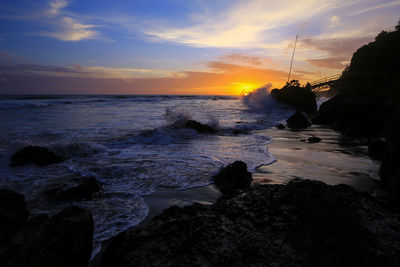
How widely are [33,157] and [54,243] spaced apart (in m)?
5.02

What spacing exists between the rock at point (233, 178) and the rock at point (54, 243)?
2.55 m

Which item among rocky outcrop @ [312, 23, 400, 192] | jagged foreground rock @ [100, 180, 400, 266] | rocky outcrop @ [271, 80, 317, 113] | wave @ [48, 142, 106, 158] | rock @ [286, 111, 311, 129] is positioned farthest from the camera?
rocky outcrop @ [271, 80, 317, 113]

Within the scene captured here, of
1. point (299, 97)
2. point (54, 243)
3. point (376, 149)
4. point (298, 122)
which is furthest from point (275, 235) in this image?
point (299, 97)

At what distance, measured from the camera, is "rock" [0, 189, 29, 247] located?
2.05 metres

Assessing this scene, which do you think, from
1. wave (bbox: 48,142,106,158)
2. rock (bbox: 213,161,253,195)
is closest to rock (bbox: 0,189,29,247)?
rock (bbox: 213,161,253,195)

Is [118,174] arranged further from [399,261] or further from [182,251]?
[399,261]

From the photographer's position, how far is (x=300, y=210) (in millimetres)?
2643

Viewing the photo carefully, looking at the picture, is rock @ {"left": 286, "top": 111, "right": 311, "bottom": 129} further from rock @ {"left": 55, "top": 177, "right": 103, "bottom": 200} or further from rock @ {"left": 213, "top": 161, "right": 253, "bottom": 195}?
rock @ {"left": 55, "top": 177, "right": 103, "bottom": 200}

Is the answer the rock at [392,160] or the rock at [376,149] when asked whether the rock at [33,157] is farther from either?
the rock at [376,149]

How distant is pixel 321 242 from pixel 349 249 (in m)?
0.22

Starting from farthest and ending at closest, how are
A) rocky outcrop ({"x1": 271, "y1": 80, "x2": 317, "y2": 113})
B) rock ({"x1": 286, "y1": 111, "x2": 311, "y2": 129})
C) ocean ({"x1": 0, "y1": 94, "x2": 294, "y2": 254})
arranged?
rocky outcrop ({"x1": 271, "y1": 80, "x2": 317, "y2": 113})
rock ({"x1": 286, "y1": 111, "x2": 311, "y2": 129})
ocean ({"x1": 0, "y1": 94, "x2": 294, "y2": 254})

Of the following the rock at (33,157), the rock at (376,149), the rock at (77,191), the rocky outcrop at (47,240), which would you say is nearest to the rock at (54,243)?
the rocky outcrop at (47,240)

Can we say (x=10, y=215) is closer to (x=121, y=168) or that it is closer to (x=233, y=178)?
(x=121, y=168)

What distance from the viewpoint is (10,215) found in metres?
2.39
